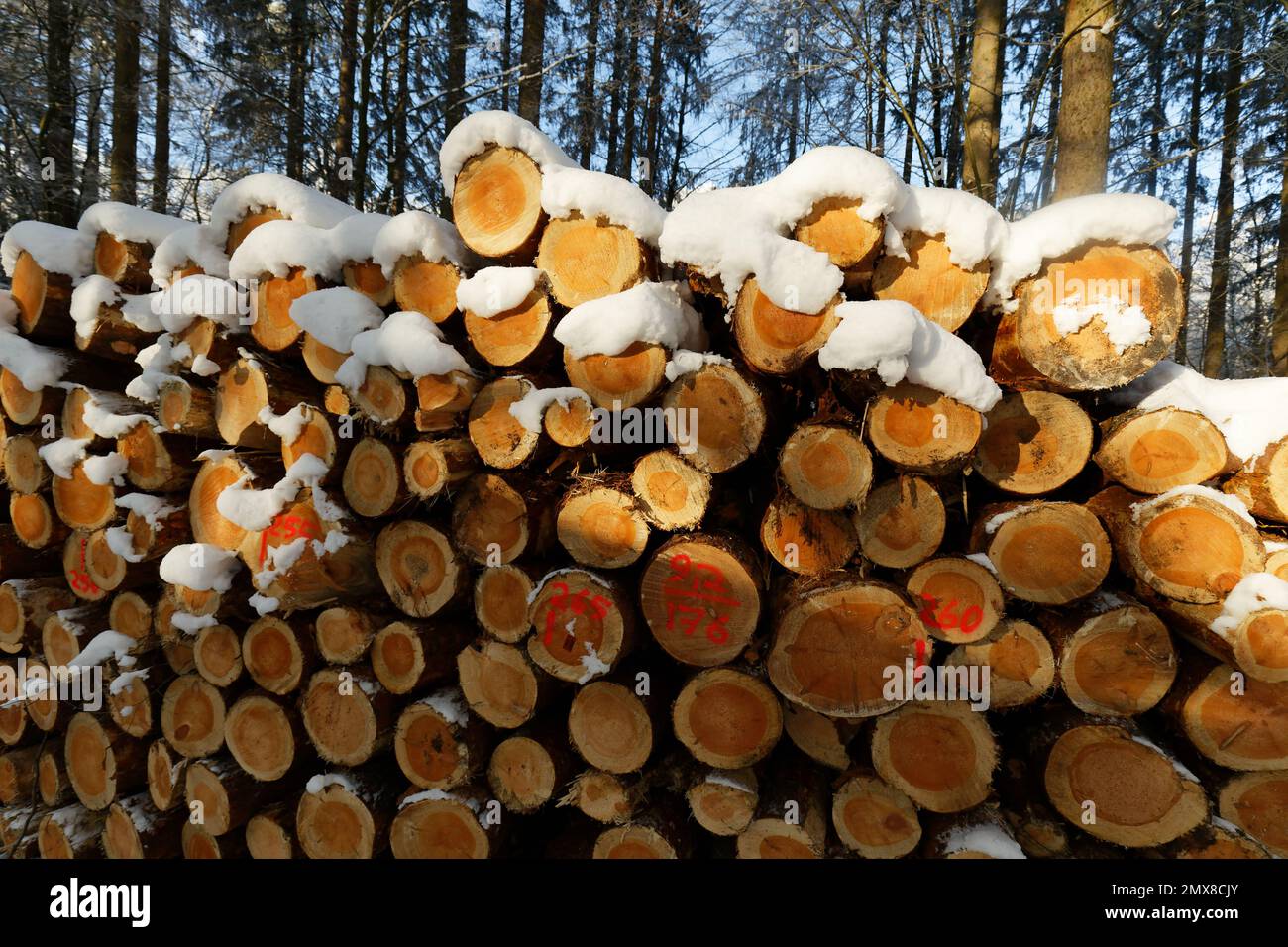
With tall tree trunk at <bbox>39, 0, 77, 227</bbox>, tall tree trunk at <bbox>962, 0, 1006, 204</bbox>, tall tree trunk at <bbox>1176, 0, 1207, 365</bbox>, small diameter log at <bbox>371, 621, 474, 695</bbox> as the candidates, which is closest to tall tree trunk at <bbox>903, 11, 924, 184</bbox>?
tall tree trunk at <bbox>962, 0, 1006, 204</bbox>

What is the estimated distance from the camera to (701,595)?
1.91 meters

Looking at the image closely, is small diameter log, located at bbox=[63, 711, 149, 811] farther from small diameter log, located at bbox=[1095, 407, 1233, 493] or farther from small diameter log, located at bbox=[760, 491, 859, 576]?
small diameter log, located at bbox=[1095, 407, 1233, 493]

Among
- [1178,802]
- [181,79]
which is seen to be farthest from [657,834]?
[181,79]

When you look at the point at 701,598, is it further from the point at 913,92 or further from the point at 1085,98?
the point at 913,92

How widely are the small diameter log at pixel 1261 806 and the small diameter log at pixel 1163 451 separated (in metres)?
0.94

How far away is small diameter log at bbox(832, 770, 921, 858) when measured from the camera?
6.28ft

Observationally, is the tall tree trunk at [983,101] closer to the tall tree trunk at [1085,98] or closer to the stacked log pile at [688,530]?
the tall tree trunk at [1085,98]

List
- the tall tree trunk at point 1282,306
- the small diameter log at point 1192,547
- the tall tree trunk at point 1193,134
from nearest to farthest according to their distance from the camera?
the small diameter log at point 1192,547 → the tall tree trunk at point 1282,306 → the tall tree trunk at point 1193,134

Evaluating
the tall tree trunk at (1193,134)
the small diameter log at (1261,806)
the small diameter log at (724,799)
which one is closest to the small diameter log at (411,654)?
the small diameter log at (724,799)

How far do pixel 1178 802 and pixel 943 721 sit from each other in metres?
0.68

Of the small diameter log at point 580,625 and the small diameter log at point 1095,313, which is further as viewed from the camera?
the small diameter log at point 580,625

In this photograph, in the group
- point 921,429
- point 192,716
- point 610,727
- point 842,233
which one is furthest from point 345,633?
point 842,233

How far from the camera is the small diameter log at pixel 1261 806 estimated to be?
1809 mm
